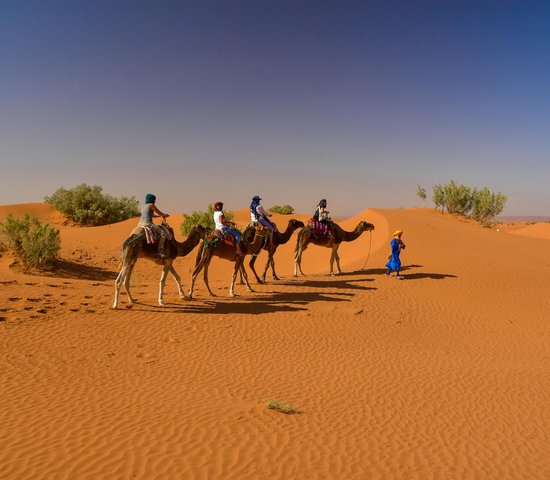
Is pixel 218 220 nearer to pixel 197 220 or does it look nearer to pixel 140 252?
pixel 140 252

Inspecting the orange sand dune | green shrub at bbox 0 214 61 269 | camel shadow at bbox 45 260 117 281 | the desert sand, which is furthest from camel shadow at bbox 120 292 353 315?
the orange sand dune

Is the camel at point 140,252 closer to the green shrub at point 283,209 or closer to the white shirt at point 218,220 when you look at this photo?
the white shirt at point 218,220

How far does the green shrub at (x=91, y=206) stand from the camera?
37312 millimetres

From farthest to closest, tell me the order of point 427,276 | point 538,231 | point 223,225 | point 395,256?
point 538,231
point 427,276
point 395,256
point 223,225

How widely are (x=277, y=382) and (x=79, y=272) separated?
14828 mm

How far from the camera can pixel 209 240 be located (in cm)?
1216

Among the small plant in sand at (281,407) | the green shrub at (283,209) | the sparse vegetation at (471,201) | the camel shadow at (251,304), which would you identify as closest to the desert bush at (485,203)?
the sparse vegetation at (471,201)

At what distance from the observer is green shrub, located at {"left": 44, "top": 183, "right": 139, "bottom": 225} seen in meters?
37.3

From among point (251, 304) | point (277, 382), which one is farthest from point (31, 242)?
point (277, 382)

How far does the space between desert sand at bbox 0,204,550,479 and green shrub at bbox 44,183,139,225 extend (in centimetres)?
2439

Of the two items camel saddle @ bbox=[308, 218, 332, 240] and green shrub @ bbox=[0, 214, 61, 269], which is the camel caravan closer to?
camel saddle @ bbox=[308, 218, 332, 240]

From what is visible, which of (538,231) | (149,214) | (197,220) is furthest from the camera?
(538,231)

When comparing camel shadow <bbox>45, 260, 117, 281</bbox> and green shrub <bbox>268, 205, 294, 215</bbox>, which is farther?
green shrub <bbox>268, 205, 294, 215</bbox>

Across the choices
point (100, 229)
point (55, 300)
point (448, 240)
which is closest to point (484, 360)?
point (55, 300)
